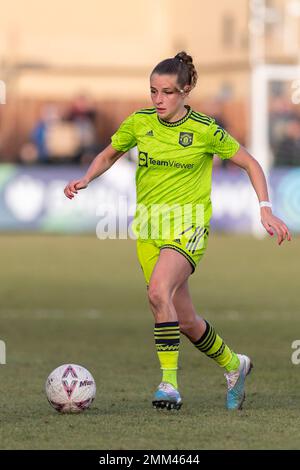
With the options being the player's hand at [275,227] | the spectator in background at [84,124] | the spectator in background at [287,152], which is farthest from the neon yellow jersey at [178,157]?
the spectator in background at [84,124]

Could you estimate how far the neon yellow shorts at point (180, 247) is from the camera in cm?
792

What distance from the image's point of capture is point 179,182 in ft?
26.2

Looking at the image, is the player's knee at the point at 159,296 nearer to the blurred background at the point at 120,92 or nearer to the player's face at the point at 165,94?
the player's face at the point at 165,94

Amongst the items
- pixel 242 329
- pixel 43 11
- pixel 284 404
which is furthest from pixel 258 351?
pixel 43 11

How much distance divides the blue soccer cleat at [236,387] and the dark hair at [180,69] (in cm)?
180

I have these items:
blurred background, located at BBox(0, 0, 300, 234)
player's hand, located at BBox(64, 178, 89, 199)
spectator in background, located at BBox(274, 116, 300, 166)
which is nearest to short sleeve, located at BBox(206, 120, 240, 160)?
player's hand, located at BBox(64, 178, 89, 199)

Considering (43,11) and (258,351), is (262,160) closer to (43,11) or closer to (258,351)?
(258,351)

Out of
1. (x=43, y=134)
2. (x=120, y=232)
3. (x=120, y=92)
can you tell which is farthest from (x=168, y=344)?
(x=120, y=92)

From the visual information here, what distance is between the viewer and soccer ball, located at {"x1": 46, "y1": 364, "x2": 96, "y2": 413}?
301 inches

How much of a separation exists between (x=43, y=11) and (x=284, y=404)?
37024 millimetres

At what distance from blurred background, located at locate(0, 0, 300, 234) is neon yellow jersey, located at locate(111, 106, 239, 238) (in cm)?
1466

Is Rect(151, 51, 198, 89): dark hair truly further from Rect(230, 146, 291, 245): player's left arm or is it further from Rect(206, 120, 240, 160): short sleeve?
Rect(230, 146, 291, 245): player's left arm

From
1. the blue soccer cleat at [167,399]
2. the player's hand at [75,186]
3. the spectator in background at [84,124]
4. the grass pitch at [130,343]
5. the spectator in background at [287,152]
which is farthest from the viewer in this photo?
the spectator in background at [84,124]

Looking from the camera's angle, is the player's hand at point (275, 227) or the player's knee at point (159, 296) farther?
the player's knee at point (159, 296)
